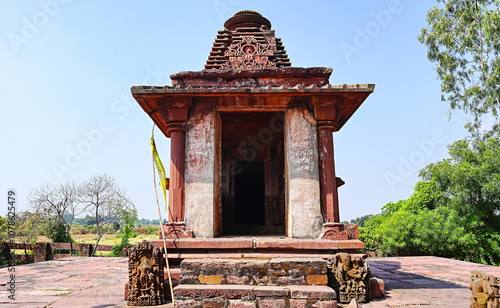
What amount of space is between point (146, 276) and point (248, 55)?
417 cm

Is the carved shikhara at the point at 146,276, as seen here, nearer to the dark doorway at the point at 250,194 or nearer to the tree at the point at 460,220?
the dark doorway at the point at 250,194

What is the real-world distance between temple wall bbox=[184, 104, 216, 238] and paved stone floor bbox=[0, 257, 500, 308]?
1524mm

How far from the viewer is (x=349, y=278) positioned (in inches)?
186

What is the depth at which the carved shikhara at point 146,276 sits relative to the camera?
177 inches

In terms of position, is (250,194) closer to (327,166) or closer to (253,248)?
(327,166)

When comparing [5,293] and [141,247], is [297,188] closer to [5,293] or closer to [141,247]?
[141,247]

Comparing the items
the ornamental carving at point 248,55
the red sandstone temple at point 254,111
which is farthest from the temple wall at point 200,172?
the ornamental carving at point 248,55

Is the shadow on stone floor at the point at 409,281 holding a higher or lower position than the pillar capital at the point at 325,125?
lower

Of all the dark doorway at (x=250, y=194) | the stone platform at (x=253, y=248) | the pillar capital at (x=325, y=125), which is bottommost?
the stone platform at (x=253, y=248)

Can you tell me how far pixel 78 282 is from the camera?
6602 mm

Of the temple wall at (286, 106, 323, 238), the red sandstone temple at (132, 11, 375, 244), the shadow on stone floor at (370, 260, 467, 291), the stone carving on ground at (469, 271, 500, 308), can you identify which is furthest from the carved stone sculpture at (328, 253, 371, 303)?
the stone carving on ground at (469, 271, 500, 308)

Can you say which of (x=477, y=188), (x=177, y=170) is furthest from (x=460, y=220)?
(x=177, y=170)

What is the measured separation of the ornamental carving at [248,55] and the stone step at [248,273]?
3.61 meters

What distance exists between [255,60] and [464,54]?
16.4 meters
